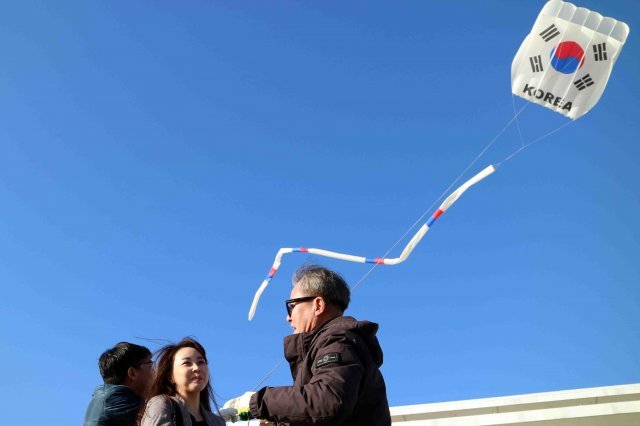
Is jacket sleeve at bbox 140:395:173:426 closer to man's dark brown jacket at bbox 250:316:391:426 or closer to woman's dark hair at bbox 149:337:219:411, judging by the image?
woman's dark hair at bbox 149:337:219:411

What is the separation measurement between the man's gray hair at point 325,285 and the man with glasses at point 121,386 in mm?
1652

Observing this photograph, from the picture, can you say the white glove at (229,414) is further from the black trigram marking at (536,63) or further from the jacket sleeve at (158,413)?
the black trigram marking at (536,63)

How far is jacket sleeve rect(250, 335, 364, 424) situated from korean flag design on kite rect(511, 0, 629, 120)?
920cm

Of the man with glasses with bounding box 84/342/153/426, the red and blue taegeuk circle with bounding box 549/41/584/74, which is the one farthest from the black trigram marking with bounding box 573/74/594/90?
the man with glasses with bounding box 84/342/153/426

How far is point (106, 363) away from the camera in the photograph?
4891mm

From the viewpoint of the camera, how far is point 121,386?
466 cm

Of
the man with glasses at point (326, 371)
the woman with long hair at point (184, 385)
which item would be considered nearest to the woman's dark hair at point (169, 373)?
the woman with long hair at point (184, 385)

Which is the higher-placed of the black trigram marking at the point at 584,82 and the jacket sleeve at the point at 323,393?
the black trigram marking at the point at 584,82

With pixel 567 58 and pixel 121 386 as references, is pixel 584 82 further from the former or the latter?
pixel 121 386

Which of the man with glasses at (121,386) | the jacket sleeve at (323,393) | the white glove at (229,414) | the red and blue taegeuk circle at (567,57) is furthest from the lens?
the red and blue taegeuk circle at (567,57)

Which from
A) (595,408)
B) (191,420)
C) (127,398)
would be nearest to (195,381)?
(191,420)

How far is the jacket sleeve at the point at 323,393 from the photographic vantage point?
111 inches

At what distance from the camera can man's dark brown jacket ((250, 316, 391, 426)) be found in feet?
9.29

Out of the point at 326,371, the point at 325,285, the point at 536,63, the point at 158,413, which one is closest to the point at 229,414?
the point at 158,413
